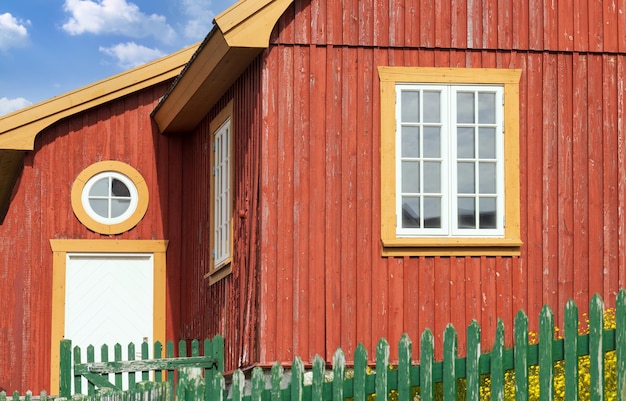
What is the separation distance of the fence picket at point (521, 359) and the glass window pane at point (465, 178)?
215 inches

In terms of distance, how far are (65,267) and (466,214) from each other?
731cm

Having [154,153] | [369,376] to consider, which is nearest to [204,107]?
[154,153]

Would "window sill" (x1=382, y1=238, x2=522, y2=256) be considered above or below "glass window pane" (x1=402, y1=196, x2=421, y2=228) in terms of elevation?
below

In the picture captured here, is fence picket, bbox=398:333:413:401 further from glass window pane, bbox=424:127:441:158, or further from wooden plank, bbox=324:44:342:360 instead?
glass window pane, bbox=424:127:441:158

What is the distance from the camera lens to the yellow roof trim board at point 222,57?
13109 millimetres

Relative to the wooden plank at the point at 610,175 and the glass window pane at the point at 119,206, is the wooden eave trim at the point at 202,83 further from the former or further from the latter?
the wooden plank at the point at 610,175

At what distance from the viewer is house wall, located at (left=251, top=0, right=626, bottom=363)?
43.9ft

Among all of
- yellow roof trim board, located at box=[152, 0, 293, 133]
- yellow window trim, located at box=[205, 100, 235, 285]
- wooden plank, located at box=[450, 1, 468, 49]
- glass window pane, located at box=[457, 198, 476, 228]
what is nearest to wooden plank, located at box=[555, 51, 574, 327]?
glass window pane, located at box=[457, 198, 476, 228]

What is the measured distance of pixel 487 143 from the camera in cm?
1370

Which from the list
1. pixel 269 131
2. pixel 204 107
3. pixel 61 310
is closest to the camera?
pixel 269 131

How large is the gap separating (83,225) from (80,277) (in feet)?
2.48

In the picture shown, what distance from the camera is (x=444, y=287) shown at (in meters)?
13.5

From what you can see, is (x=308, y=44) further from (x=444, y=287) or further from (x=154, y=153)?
(x=154, y=153)

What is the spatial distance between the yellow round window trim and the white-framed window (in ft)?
21.2
